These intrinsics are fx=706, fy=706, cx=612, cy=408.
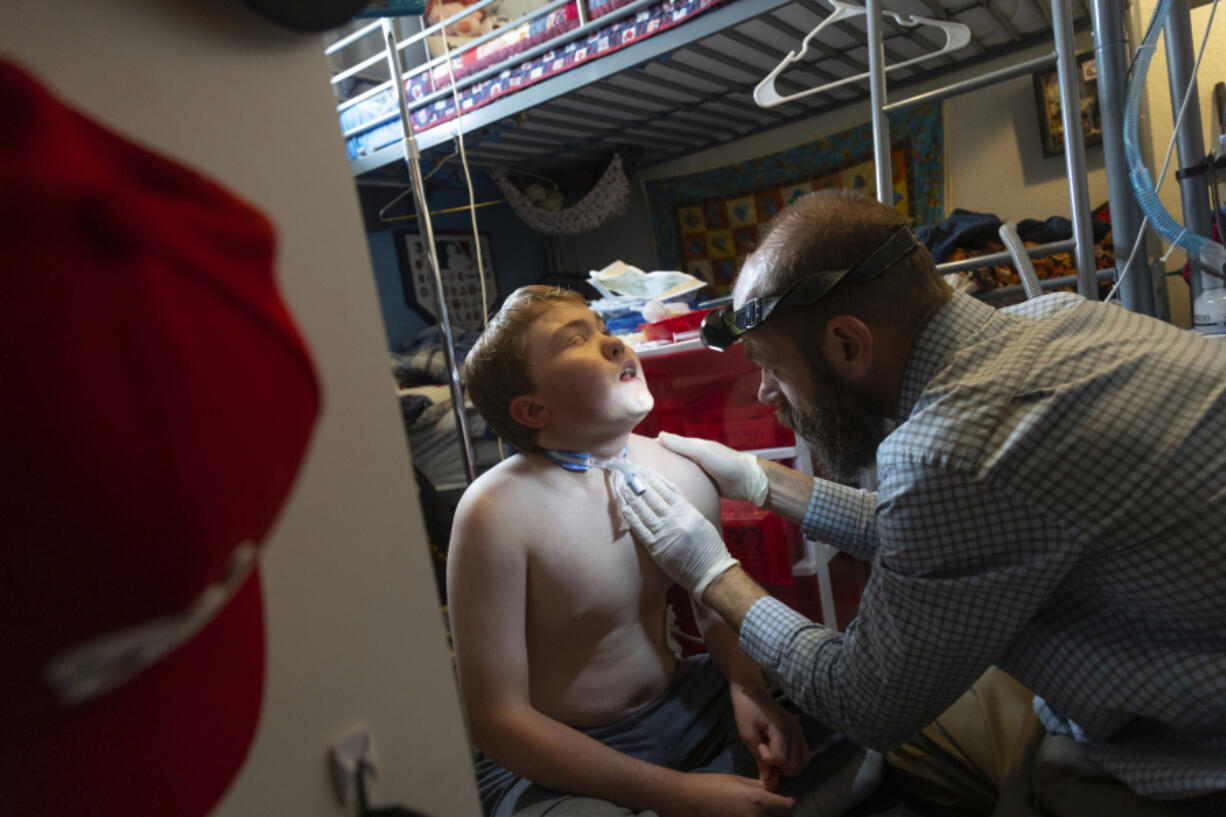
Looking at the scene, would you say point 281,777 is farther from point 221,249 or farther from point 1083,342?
point 1083,342

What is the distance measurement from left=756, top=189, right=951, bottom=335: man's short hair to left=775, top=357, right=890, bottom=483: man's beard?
0.09 m

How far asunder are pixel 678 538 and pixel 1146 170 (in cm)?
125

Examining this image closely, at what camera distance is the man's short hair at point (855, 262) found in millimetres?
949

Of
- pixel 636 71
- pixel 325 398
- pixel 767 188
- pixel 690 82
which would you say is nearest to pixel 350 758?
pixel 325 398

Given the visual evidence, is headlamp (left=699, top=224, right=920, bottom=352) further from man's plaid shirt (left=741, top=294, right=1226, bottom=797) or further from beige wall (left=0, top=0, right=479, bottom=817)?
beige wall (left=0, top=0, right=479, bottom=817)

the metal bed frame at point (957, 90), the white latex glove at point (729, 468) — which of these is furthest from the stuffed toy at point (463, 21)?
the white latex glove at point (729, 468)

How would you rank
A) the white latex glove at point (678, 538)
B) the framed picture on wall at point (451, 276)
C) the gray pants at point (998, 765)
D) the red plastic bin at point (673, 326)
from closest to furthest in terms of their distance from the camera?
1. the gray pants at point (998, 765)
2. the white latex glove at point (678, 538)
3. the red plastic bin at point (673, 326)
4. the framed picture on wall at point (451, 276)

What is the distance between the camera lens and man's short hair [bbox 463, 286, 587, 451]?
44.1 inches

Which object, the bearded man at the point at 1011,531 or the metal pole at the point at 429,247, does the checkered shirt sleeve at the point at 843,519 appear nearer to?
the bearded man at the point at 1011,531

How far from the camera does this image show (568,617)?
1036 mm

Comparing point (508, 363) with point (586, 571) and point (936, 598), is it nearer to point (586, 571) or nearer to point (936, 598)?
point (586, 571)

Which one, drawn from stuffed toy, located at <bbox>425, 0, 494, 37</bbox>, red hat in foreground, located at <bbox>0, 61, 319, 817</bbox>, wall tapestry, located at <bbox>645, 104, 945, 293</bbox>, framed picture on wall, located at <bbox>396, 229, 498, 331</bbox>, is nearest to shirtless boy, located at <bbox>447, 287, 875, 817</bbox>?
red hat in foreground, located at <bbox>0, 61, 319, 817</bbox>

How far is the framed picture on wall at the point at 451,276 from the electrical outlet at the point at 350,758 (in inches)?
160

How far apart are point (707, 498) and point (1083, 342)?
2.19 ft
